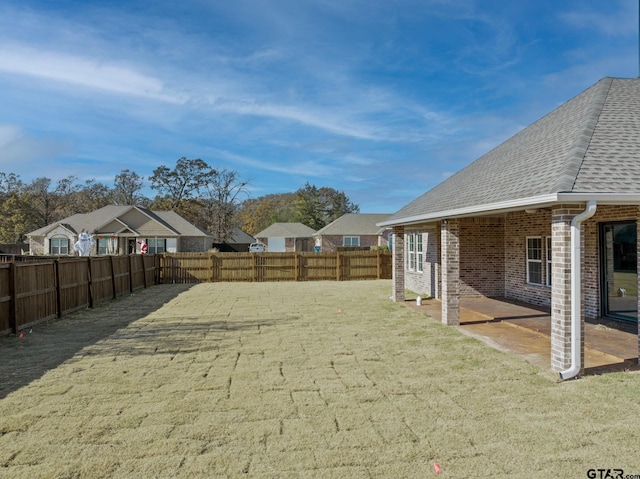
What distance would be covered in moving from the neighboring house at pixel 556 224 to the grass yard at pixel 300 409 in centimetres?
132

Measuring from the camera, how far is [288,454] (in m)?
3.55

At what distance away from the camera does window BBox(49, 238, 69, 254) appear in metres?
35.1

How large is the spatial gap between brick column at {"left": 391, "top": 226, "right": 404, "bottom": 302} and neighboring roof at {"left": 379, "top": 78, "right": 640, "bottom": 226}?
1.84m

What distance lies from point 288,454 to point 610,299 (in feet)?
28.2

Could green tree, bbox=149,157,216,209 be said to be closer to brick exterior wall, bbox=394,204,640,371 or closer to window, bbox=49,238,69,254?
window, bbox=49,238,69,254

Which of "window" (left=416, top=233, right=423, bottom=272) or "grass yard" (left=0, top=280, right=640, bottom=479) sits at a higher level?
"window" (left=416, top=233, right=423, bottom=272)

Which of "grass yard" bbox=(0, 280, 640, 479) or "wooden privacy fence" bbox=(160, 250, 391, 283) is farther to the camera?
"wooden privacy fence" bbox=(160, 250, 391, 283)

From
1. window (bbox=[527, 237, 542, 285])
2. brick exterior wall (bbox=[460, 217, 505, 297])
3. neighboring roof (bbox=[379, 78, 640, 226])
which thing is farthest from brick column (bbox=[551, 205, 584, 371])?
brick exterior wall (bbox=[460, 217, 505, 297])

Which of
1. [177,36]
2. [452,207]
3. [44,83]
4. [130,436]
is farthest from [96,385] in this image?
[44,83]

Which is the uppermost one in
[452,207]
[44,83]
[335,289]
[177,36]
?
[177,36]

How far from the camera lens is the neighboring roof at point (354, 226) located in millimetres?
43656

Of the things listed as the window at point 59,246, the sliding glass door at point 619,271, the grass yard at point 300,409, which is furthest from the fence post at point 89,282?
the window at point 59,246

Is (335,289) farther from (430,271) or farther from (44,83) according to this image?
(44,83)

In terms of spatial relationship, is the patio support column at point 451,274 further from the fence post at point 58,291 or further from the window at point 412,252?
the fence post at point 58,291
